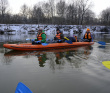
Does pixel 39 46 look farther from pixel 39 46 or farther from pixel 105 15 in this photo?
pixel 105 15

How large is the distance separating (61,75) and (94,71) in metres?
1.11

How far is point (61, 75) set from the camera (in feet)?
11.7

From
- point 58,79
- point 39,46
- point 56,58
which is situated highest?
point 39,46

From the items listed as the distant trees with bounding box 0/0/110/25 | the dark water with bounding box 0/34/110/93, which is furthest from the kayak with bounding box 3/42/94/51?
the distant trees with bounding box 0/0/110/25

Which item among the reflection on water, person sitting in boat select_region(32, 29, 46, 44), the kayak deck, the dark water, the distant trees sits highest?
the distant trees

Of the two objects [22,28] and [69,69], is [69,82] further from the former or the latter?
[22,28]

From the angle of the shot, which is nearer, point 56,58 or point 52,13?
point 56,58

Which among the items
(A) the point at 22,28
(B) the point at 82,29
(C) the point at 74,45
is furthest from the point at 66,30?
(C) the point at 74,45

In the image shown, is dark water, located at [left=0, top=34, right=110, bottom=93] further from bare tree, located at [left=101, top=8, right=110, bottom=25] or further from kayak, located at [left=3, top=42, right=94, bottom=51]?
bare tree, located at [left=101, top=8, right=110, bottom=25]

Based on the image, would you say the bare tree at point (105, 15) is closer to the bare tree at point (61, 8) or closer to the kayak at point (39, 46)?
the bare tree at point (61, 8)

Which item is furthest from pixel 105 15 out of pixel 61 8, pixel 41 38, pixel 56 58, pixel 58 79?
pixel 58 79

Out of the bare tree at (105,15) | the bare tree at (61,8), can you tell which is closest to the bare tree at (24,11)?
the bare tree at (61,8)

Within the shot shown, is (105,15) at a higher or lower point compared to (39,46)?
higher

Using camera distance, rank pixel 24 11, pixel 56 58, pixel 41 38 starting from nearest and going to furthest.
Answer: pixel 56 58 → pixel 41 38 → pixel 24 11
